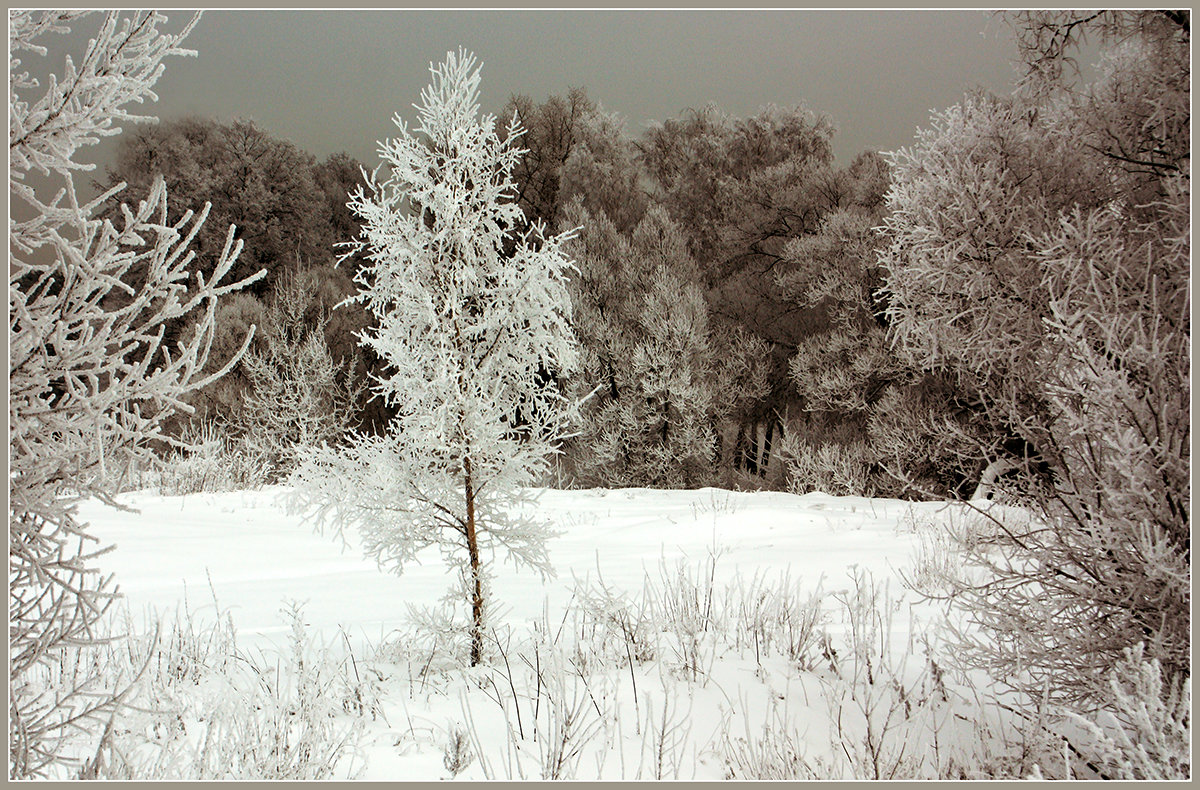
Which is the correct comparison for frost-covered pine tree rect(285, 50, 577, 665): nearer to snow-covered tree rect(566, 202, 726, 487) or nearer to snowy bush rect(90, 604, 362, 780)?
snowy bush rect(90, 604, 362, 780)

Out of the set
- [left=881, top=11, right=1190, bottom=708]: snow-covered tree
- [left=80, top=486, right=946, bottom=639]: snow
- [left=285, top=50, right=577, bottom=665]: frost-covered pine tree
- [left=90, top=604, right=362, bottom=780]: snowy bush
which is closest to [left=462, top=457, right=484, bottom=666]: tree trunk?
[left=285, top=50, right=577, bottom=665]: frost-covered pine tree

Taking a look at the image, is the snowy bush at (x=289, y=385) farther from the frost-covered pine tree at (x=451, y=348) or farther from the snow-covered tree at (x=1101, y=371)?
the snow-covered tree at (x=1101, y=371)

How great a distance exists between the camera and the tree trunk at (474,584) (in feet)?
11.3

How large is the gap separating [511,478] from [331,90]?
147 inches

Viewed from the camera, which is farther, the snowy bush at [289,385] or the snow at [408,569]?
the snowy bush at [289,385]

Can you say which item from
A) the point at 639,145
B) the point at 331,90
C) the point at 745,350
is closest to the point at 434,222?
the point at 331,90

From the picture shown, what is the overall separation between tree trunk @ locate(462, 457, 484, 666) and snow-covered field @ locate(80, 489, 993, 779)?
110mm

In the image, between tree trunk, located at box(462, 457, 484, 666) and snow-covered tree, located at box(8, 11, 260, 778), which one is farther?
tree trunk, located at box(462, 457, 484, 666)

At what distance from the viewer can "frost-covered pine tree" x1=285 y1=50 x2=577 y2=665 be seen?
3346 mm

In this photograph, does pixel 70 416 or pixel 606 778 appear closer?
pixel 70 416

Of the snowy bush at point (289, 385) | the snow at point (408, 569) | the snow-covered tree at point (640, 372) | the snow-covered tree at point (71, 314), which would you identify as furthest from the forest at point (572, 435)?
the snowy bush at point (289, 385)

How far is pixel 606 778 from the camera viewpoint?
8.05ft

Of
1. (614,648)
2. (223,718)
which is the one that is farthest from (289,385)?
(223,718)

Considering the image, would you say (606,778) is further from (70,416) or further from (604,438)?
(604,438)
